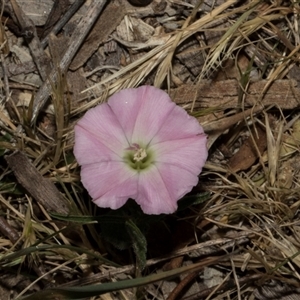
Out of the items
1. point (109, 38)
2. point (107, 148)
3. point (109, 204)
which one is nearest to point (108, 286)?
point (109, 204)

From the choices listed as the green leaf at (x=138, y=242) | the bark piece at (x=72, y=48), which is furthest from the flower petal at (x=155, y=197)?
the bark piece at (x=72, y=48)

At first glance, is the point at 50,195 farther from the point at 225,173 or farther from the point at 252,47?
the point at 252,47

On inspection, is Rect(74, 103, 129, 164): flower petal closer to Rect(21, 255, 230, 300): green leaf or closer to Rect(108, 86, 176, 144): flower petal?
Rect(108, 86, 176, 144): flower petal

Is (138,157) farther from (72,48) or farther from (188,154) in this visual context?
(72,48)

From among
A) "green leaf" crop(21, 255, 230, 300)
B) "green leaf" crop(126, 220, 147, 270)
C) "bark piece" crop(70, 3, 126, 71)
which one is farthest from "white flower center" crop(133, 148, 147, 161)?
"bark piece" crop(70, 3, 126, 71)

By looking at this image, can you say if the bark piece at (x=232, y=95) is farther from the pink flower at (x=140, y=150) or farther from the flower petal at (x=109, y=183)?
the flower petal at (x=109, y=183)

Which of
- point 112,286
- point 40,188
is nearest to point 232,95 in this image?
point 40,188
